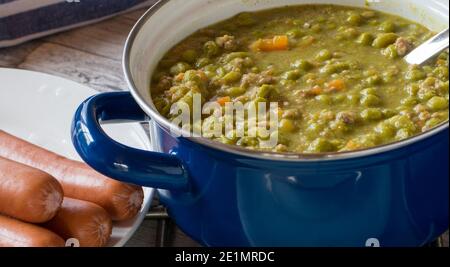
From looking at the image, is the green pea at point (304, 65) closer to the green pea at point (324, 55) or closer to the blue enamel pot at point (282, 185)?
the green pea at point (324, 55)

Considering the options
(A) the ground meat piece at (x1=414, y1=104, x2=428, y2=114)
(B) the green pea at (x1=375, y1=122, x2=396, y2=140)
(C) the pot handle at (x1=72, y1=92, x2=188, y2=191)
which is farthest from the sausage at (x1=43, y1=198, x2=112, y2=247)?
(A) the ground meat piece at (x1=414, y1=104, x2=428, y2=114)

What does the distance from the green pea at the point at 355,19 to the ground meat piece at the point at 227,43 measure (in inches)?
14.8

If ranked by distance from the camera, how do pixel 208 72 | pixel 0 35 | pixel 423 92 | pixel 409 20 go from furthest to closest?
1. pixel 0 35
2. pixel 409 20
3. pixel 208 72
4. pixel 423 92

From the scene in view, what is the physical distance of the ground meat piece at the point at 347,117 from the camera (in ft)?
6.36

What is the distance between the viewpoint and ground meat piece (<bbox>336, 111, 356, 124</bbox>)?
1939 mm

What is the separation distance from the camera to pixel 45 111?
8.58 feet

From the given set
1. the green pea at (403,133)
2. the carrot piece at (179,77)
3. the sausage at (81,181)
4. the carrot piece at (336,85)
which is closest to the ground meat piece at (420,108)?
the green pea at (403,133)

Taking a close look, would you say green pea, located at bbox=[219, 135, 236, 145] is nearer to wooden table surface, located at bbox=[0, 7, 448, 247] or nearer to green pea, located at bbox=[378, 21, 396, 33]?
green pea, located at bbox=[378, 21, 396, 33]

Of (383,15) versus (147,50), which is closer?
(147,50)

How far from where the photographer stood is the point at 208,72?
222 centimetres

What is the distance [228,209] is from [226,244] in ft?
0.43

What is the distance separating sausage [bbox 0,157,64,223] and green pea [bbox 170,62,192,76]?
0.49m
